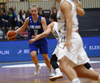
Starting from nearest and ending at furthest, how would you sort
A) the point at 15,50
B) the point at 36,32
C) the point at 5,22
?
the point at 36,32, the point at 15,50, the point at 5,22

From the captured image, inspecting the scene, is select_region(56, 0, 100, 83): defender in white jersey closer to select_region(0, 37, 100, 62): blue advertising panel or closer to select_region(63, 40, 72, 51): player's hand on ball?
select_region(63, 40, 72, 51): player's hand on ball

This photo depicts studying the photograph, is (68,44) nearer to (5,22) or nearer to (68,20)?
(68,20)

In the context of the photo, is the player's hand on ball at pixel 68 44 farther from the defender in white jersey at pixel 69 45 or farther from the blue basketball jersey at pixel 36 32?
the blue basketball jersey at pixel 36 32

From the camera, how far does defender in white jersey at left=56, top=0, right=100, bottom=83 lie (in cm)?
438

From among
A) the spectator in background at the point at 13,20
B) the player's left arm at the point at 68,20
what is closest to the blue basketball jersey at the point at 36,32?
the player's left arm at the point at 68,20

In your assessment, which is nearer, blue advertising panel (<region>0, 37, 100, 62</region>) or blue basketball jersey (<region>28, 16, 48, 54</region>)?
blue basketball jersey (<region>28, 16, 48, 54</region>)

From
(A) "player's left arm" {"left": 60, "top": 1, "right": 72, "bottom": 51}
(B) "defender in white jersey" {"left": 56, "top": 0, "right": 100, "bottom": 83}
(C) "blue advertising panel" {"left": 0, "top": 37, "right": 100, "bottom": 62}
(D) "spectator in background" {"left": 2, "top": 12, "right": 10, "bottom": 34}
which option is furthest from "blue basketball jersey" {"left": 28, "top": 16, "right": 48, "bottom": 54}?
(D) "spectator in background" {"left": 2, "top": 12, "right": 10, "bottom": 34}

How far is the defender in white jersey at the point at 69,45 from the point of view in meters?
4.38

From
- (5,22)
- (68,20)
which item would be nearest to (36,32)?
(68,20)

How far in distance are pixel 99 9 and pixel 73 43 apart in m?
13.5

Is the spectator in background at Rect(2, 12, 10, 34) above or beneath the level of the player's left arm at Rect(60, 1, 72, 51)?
beneath

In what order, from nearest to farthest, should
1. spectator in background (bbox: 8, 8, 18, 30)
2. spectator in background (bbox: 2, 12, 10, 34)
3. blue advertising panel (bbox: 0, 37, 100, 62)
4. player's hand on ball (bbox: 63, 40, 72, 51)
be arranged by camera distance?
player's hand on ball (bbox: 63, 40, 72, 51)
blue advertising panel (bbox: 0, 37, 100, 62)
spectator in background (bbox: 2, 12, 10, 34)
spectator in background (bbox: 8, 8, 18, 30)

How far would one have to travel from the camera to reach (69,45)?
436 cm

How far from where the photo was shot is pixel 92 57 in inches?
557
